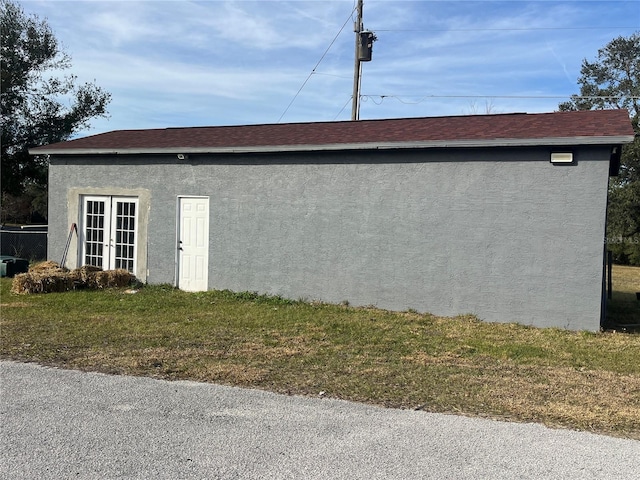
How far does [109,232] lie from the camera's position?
1277 centimetres

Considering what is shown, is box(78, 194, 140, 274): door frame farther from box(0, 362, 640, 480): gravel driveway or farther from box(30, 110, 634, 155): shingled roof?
box(0, 362, 640, 480): gravel driveway

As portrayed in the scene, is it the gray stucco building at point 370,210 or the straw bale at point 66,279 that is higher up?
the gray stucco building at point 370,210

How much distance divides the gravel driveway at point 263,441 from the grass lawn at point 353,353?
0.44 m

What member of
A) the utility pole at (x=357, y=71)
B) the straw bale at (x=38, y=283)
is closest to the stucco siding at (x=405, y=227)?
the straw bale at (x=38, y=283)

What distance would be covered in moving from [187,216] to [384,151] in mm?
4370

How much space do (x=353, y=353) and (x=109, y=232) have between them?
7.78m

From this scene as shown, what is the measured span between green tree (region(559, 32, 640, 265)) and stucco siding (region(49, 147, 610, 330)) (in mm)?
18390

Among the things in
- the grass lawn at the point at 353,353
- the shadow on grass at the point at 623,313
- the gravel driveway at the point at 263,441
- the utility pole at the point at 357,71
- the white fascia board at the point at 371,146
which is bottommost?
the shadow on grass at the point at 623,313

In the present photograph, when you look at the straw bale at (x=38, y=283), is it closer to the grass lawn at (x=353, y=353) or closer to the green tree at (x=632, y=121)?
the grass lawn at (x=353, y=353)

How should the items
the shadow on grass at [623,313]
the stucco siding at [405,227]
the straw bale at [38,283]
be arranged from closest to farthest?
the stucco siding at [405,227], the shadow on grass at [623,313], the straw bale at [38,283]

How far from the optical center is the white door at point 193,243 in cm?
1178

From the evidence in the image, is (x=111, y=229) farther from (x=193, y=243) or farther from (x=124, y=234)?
(x=193, y=243)

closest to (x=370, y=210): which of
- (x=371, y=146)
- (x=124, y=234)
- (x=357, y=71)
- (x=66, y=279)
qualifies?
(x=371, y=146)

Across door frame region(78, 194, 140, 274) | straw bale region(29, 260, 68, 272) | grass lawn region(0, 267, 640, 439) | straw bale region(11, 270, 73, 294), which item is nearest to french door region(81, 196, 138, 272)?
door frame region(78, 194, 140, 274)
